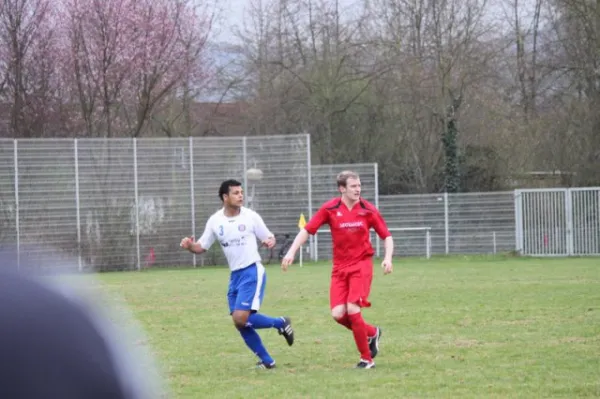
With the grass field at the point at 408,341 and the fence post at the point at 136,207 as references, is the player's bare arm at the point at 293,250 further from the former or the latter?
the fence post at the point at 136,207

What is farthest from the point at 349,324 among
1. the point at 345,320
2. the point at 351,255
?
the point at 351,255

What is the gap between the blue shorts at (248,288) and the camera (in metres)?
10.8

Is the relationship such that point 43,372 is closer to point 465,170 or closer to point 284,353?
point 284,353

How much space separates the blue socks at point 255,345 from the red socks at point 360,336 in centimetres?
85

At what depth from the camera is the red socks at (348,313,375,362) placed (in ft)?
33.8

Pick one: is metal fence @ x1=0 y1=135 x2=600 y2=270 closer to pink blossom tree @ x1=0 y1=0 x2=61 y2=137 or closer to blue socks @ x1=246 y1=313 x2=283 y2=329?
pink blossom tree @ x1=0 y1=0 x2=61 y2=137

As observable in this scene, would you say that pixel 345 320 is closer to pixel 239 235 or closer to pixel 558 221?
pixel 239 235

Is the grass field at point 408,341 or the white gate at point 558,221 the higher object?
the white gate at point 558,221

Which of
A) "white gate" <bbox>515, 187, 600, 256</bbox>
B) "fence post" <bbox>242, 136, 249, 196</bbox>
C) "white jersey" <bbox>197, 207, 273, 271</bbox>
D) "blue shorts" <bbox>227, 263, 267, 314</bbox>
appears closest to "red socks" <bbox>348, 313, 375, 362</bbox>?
"blue shorts" <bbox>227, 263, 267, 314</bbox>

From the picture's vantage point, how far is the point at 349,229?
10820mm

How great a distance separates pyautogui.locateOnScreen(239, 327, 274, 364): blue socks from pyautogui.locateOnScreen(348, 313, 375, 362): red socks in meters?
0.85

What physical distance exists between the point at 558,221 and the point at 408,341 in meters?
24.6

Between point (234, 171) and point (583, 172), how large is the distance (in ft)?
41.4

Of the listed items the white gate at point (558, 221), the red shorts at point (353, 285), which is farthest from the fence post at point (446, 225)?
the red shorts at point (353, 285)
